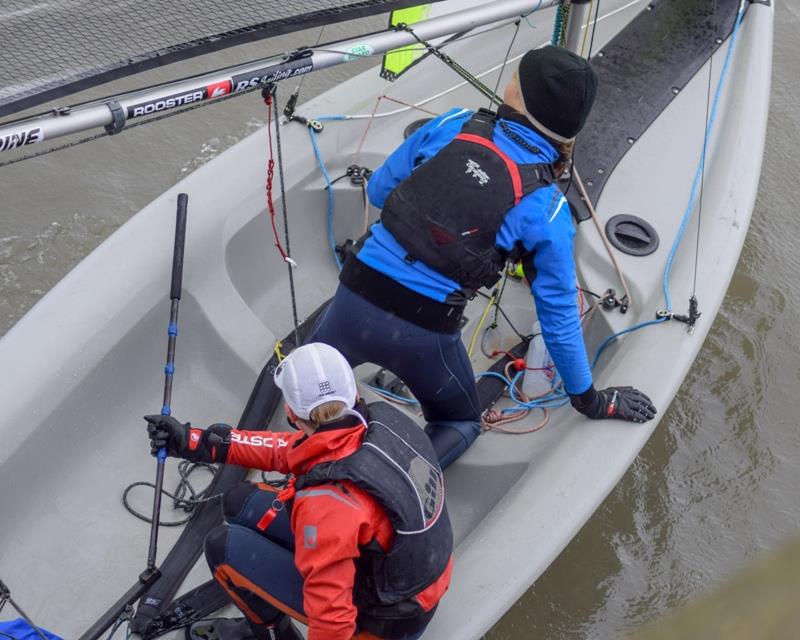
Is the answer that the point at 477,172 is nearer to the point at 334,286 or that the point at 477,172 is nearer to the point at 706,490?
the point at 334,286

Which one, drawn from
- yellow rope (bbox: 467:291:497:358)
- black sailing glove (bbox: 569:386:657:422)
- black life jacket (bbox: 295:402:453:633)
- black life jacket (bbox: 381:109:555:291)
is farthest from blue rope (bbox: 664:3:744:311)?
black life jacket (bbox: 295:402:453:633)

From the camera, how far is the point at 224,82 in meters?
2.12

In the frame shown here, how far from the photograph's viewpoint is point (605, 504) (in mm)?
3219

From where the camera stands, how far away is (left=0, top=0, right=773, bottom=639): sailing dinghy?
2.30 meters

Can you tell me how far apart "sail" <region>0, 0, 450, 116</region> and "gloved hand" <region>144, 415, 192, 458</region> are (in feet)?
2.28

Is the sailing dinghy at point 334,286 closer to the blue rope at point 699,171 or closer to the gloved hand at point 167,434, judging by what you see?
the blue rope at point 699,171

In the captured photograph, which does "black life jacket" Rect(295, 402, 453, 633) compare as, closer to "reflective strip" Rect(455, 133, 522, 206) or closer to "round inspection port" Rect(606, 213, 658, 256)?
"reflective strip" Rect(455, 133, 522, 206)

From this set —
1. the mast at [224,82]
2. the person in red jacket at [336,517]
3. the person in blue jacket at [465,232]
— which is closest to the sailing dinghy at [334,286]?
the mast at [224,82]

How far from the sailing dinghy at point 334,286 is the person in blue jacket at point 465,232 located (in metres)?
0.42

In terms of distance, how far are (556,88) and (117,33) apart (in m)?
1.04

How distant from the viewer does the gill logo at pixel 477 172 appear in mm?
2002

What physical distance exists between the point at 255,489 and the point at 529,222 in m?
0.85

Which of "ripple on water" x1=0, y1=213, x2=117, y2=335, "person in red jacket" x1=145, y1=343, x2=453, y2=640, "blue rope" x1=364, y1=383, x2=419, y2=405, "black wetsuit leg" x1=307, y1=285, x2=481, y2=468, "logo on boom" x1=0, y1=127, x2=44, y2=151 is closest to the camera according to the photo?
"person in red jacket" x1=145, y1=343, x2=453, y2=640

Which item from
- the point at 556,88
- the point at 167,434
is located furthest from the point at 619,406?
the point at 167,434
